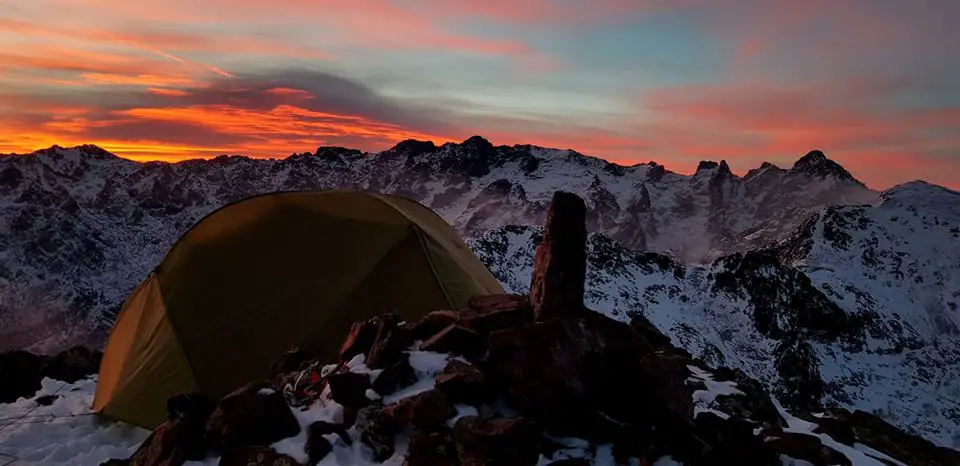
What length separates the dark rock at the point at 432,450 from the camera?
798 cm

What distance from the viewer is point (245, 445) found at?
9094 mm

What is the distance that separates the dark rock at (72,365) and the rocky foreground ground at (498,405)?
865 centimetres

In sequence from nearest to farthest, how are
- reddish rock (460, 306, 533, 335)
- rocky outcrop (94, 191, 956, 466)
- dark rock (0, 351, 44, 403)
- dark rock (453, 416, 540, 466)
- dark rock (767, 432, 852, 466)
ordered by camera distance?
dark rock (453, 416, 540, 466), rocky outcrop (94, 191, 956, 466), dark rock (767, 432, 852, 466), reddish rock (460, 306, 533, 335), dark rock (0, 351, 44, 403)

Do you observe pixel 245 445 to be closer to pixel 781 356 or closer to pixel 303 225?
pixel 303 225

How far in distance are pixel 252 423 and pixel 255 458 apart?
1.86ft

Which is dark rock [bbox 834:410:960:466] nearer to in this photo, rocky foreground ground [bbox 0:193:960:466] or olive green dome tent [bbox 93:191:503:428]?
rocky foreground ground [bbox 0:193:960:466]

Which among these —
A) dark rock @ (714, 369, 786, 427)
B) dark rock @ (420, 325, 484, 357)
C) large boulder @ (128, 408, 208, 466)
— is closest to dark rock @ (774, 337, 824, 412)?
dark rock @ (714, 369, 786, 427)

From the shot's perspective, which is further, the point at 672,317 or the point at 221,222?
the point at 672,317

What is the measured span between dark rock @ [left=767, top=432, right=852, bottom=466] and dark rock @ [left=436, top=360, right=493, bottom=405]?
4393 mm

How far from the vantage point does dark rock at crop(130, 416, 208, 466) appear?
910 cm

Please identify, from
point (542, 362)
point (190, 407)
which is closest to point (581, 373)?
point (542, 362)

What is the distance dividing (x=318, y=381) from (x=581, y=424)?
433cm

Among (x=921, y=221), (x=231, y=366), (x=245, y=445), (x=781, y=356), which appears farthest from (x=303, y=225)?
(x=921, y=221)

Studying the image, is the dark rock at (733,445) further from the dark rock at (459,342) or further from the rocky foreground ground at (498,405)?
the dark rock at (459,342)
